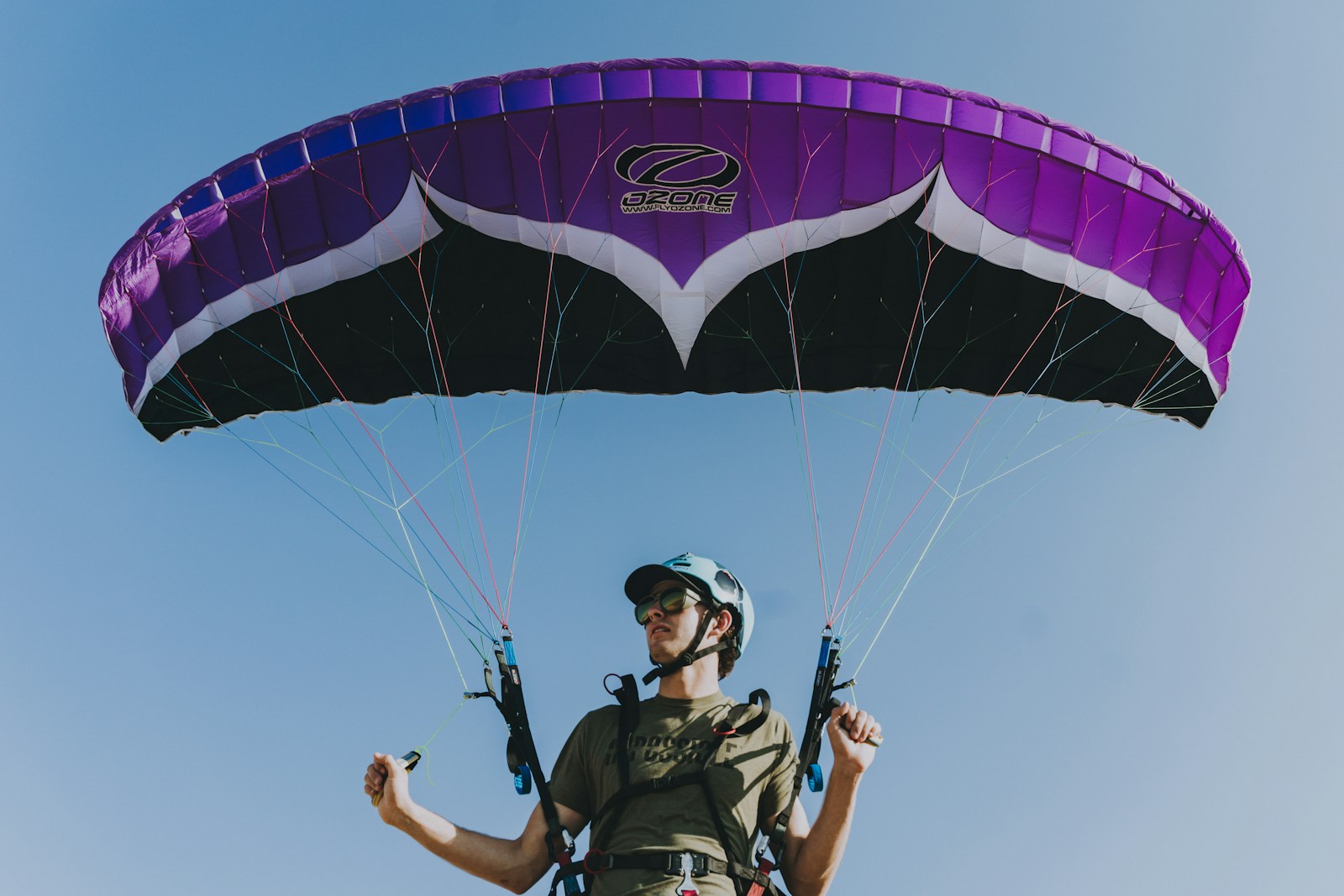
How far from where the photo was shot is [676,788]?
410 cm

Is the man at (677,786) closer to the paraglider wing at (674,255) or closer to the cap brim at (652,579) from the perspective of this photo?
the cap brim at (652,579)

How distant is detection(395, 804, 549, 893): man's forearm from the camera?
4082 millimetres

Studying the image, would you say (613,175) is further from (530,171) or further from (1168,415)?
(1168,415)

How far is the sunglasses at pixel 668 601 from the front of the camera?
4492 millimetres

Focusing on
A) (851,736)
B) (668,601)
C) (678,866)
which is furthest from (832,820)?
(668,601)

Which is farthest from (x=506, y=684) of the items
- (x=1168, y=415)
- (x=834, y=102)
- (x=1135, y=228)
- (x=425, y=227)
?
(x=1168, y=415)

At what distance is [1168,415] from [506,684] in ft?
18.2

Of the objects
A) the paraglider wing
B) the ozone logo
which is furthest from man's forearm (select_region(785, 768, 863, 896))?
the ozone logo

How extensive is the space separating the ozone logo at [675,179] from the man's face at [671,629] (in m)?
3.49

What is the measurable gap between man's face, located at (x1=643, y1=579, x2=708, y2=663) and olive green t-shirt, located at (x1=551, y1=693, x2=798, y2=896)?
6.6 inches

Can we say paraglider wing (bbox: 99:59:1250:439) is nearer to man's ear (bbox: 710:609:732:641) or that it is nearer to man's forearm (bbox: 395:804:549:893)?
man's ear (bbox: 710:609:732:641)

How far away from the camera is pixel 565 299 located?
7926mm

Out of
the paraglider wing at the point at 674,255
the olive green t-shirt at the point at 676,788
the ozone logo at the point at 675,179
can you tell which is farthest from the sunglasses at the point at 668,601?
the ozone logo at the point at 675,179

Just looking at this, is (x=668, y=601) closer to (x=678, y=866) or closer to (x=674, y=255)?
(x=678, y=866)
